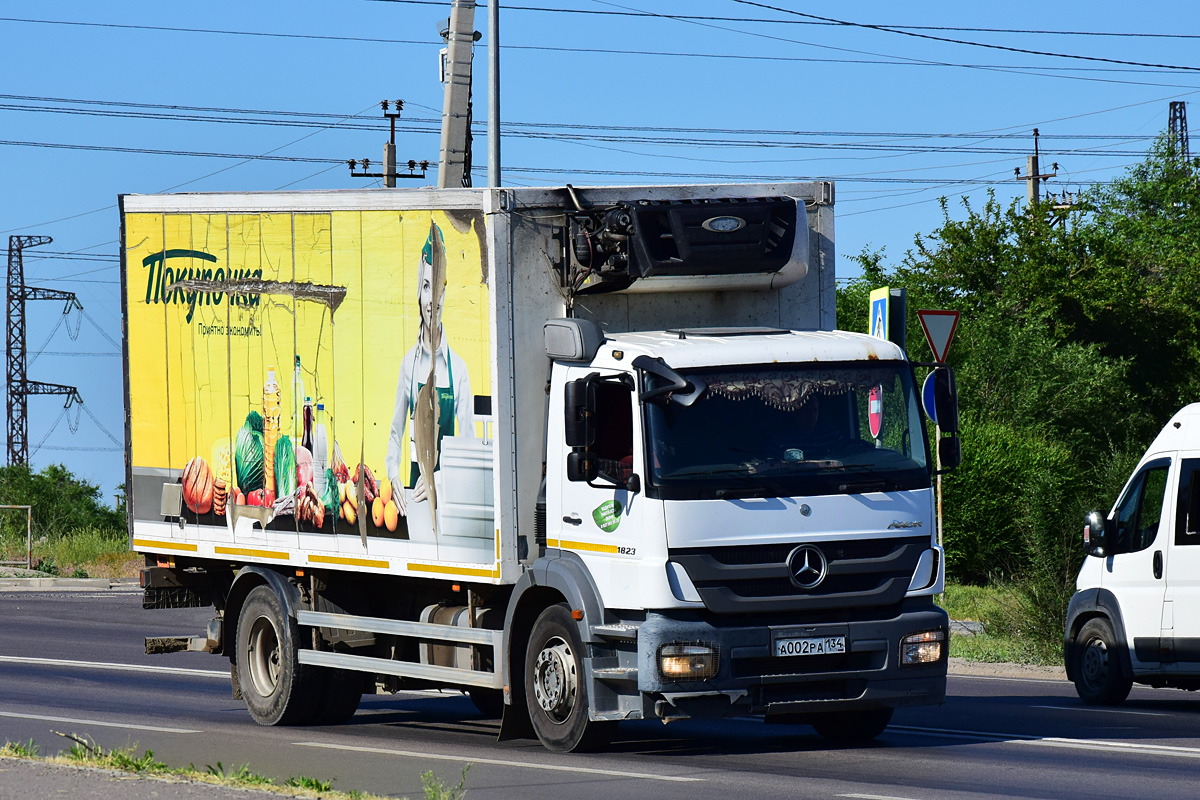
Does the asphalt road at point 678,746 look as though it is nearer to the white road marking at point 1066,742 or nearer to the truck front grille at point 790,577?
the white road marking at point 1066,742

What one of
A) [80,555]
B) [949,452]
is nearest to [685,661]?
[949,452]

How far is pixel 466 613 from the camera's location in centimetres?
1152

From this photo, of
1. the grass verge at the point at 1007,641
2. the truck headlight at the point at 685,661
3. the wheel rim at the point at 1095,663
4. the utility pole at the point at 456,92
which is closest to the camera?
the truck headlight at the point at 685,661

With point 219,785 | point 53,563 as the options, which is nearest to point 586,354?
point 219,785

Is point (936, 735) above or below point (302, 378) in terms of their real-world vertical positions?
below

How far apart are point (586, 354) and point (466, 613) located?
2056mm

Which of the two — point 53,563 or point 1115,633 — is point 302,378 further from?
point 53,563

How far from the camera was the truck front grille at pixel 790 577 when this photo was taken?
394 inches

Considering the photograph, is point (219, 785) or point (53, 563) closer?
point (219, 785)

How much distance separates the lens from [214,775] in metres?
8.86

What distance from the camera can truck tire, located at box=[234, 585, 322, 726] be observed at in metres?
12.8

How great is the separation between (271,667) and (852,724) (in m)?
4.44

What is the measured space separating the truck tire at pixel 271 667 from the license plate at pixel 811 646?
415 centimetres

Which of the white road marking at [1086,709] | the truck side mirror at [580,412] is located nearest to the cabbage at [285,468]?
the truck side mirror at [580,412]
